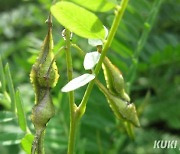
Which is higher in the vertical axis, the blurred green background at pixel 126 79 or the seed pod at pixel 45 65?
the seed pod at pixel 45 65

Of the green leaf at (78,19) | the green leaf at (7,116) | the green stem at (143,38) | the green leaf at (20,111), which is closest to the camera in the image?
the green leaf at (78,19)

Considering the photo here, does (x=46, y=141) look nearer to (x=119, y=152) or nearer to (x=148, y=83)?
(x=119, y=152)

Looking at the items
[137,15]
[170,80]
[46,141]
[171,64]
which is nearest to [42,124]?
[46,141]

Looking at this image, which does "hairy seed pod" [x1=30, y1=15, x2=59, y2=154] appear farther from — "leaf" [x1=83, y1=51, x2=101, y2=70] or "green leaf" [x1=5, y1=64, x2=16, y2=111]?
"green leaf" [x1=5, y1=64, x2=16, y2=111]

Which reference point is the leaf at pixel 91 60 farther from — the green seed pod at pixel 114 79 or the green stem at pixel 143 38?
the green stem at pixel 143 38

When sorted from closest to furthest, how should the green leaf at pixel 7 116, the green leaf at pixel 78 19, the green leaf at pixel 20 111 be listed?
the green leaf at pixel 78 19, the green leaf at pixel 20 111, the green leaf at pixel 7 116

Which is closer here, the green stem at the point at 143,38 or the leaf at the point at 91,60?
the leaf at the point at 91,60

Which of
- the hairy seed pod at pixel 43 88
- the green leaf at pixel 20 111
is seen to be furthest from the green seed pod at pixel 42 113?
the green leaf at pixel 20 111
